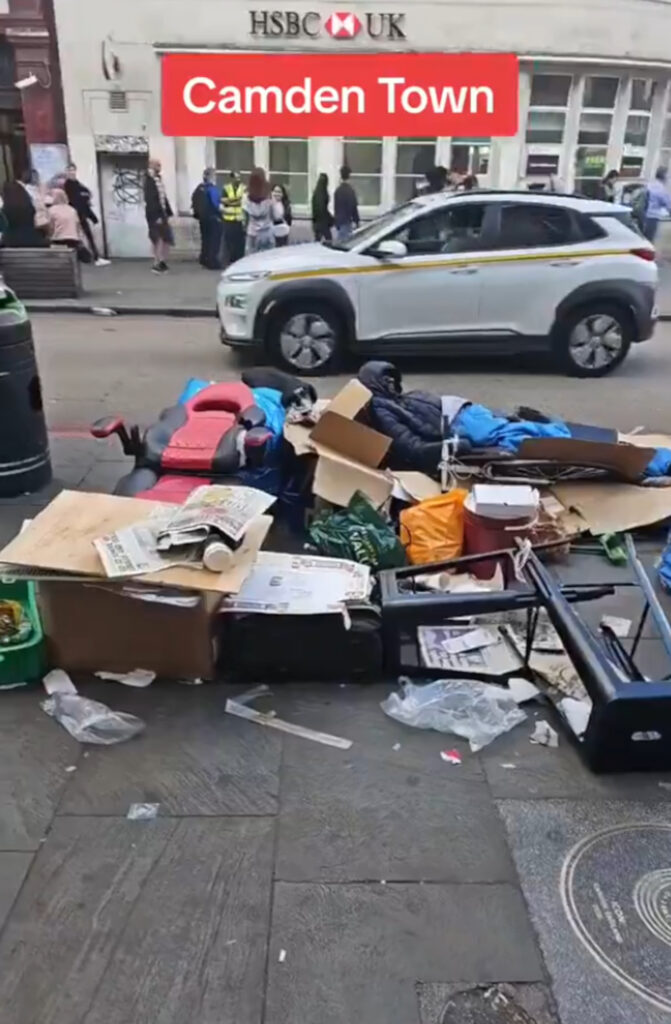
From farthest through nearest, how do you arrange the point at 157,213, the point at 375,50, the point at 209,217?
the point at 375,50
the point at 209,217
the point at 157,213

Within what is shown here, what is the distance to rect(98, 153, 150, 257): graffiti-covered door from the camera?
16953 millimetres

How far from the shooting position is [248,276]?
9.02m

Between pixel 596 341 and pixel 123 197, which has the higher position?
pixel 123 197

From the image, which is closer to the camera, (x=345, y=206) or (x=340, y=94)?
(x=340, y=94)

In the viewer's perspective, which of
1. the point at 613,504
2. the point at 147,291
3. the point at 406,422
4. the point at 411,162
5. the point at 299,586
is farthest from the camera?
the point at 411,162

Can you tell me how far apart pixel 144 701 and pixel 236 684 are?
40 cm

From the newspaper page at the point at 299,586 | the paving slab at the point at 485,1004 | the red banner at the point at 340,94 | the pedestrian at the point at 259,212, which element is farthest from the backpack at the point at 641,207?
the paving slab at the point at 485,1004

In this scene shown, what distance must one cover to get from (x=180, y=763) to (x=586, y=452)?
3.23m

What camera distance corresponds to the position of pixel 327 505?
16.4 feet

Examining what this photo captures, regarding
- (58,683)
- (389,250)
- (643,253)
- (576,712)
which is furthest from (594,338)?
(58,683)

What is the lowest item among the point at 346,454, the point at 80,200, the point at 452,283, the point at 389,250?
the point at 346,454

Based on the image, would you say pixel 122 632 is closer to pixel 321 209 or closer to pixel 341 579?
pixel 341 579

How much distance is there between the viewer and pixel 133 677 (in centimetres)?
370

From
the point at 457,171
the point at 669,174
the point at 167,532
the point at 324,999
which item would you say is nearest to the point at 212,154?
the point at 457,171
